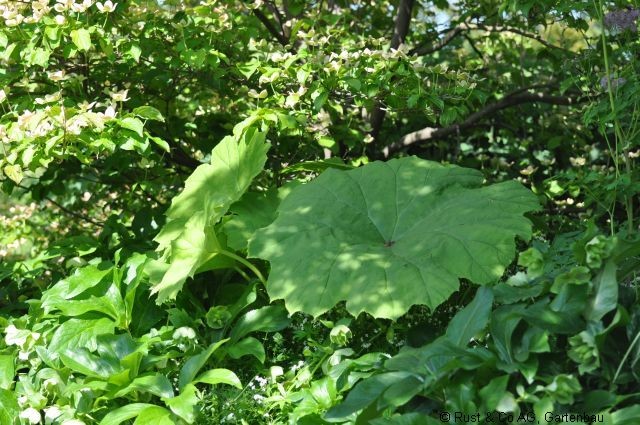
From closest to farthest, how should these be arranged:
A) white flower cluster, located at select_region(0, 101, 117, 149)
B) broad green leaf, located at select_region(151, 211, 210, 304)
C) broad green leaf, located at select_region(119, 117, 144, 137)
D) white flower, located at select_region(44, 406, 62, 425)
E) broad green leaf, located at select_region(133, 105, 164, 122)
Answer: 1. white flower, located at select_region(44, 406, 62, 425)
2. broad green leaf, located at select_region(151, 211, 210, 304)
3. white flower cluster, located at select_region(0, 101, 117, 149)
4. broad green leaf, located at select_region(119, 117, 144, 137)
5. broad green leaf, located at select_region(133, 105, 164, 122)

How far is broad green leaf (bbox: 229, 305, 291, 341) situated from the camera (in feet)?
10.6

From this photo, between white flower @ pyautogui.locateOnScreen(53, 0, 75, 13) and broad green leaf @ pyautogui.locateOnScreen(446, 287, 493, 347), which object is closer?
broad green leaf @ pyautogui.locateOnScreen(446, 287, 493, 347)

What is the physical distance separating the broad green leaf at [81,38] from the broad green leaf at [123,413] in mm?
1549

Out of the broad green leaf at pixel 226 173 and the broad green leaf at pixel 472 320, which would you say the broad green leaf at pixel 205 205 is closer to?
the broad green leaf at pixel 226 173

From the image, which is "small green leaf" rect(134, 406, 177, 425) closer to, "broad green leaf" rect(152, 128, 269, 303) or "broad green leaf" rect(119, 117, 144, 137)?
"broad green leaf" rect(152, 128, 269, 303)

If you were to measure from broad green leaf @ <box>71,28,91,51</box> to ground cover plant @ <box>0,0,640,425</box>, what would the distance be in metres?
0.01

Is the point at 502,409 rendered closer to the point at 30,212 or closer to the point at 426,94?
the point at 426,94

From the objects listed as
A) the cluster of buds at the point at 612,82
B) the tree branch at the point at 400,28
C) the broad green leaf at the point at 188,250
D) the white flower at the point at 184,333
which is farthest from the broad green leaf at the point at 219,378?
the tree branch at the point at 400,28

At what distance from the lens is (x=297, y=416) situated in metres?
2.71

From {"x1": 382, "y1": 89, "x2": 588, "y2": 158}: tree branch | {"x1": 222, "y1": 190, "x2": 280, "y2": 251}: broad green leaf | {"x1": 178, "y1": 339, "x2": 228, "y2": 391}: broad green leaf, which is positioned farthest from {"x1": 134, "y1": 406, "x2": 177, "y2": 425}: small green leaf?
{"x1": 382, "y1": 89, "x2": 588, "y2": 158}: tree branch

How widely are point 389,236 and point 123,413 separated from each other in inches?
47.3

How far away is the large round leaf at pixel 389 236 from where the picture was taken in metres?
2.93

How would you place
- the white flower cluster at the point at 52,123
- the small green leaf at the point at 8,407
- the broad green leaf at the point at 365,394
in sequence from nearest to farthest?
the broad green leaf at the point at 365,394 → the small green leaf at the point at 8,407 → the white flower cluster at the point at 52,123

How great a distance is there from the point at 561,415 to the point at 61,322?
6.89ft
